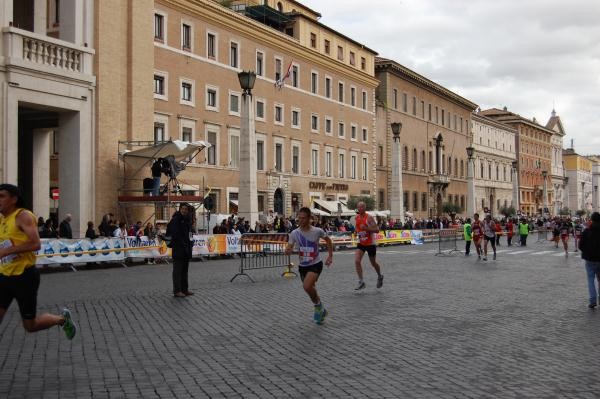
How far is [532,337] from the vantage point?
9844 millimetres

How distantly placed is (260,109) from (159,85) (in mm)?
9856

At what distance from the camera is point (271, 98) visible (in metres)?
49.7

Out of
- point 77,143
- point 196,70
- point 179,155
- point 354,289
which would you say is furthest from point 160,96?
point 354,289

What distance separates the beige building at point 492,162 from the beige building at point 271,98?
41067 millimetres

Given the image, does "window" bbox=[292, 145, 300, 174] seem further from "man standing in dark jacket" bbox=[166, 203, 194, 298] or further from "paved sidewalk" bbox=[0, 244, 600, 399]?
"man standing in dark jacket" bbox=[166, 203, 194, 298]

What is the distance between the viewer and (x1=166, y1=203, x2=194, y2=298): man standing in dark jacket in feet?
48.6

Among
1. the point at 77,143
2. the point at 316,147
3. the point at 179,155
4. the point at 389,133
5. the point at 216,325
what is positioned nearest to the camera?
the point at 216,325

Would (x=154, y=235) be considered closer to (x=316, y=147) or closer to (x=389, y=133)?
(x=316, y=147)

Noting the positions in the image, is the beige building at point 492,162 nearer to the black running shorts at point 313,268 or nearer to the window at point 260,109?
the window at point 260,109

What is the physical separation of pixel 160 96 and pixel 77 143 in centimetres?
1451

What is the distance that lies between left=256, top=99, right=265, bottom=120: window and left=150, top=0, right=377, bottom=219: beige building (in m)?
0.09

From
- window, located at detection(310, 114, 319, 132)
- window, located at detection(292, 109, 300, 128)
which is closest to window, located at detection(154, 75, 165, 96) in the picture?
window, located at detection(292, 109, 300, 128)

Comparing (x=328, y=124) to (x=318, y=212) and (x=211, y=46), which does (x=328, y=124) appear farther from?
(x=211, y=46)

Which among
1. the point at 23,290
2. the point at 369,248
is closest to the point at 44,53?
the point at 369,248
